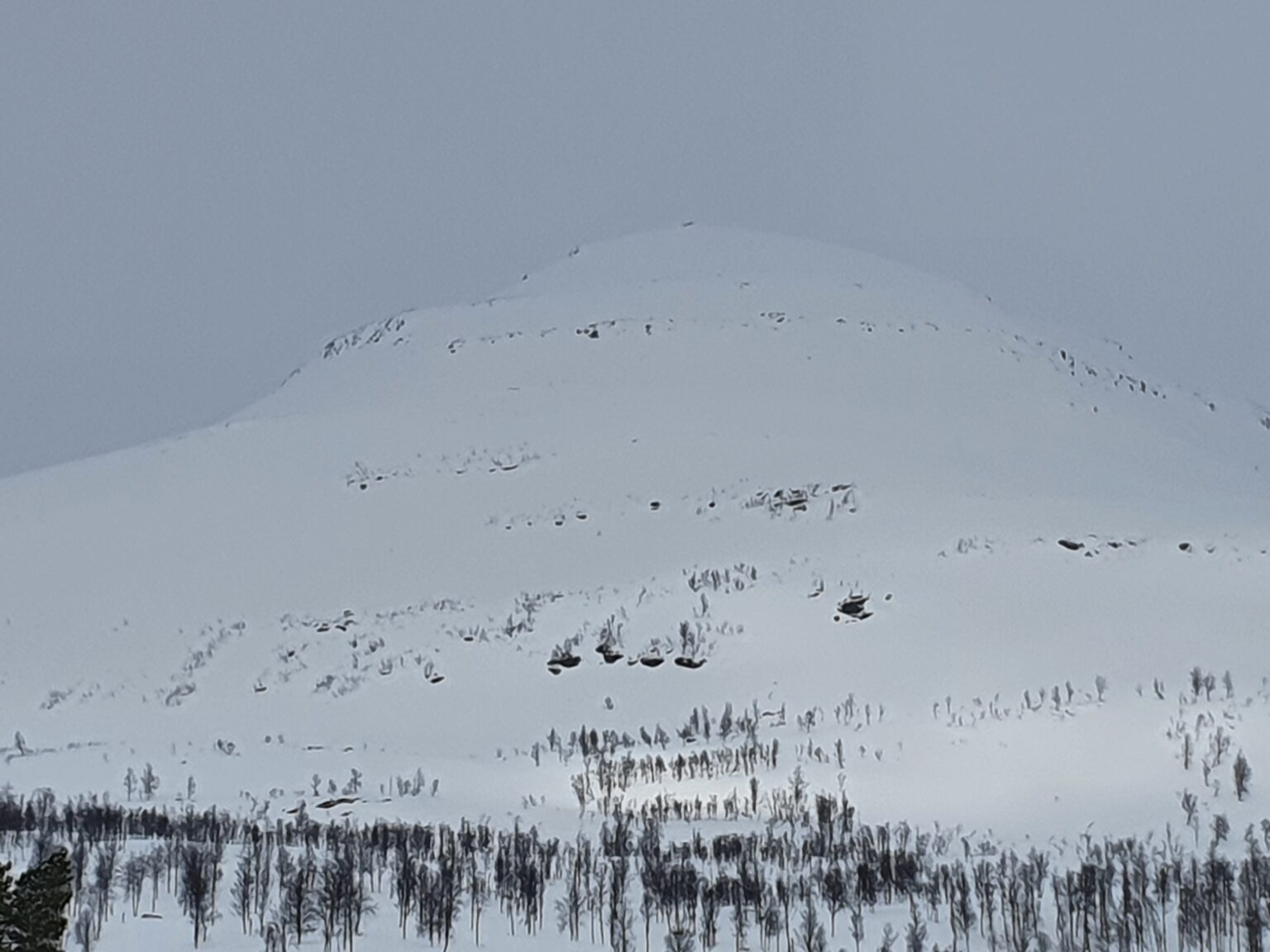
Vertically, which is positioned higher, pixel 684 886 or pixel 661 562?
pixel 661 562

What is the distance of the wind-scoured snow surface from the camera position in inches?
805

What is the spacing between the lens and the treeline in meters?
10.3

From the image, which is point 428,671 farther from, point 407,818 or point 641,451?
point 641,451

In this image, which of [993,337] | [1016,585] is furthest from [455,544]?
[993,337]

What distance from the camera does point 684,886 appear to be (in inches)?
451

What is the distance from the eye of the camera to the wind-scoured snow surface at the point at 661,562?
20.5m

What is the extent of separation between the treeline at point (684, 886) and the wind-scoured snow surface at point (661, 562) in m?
2.31

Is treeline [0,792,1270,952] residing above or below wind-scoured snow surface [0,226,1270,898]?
below

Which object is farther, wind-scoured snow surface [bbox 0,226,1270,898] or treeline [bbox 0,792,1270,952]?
wind-scoured snow surface [bbox 0,226,1270,898]

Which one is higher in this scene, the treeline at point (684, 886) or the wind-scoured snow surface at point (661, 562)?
the wind-scoured snow surface at point (661, 562)

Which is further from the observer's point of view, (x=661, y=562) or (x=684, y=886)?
(x=661, y=562)

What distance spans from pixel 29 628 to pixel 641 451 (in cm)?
2147

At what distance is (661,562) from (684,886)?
25.0 metres

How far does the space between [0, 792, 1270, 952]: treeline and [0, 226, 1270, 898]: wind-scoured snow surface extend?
2310mm
